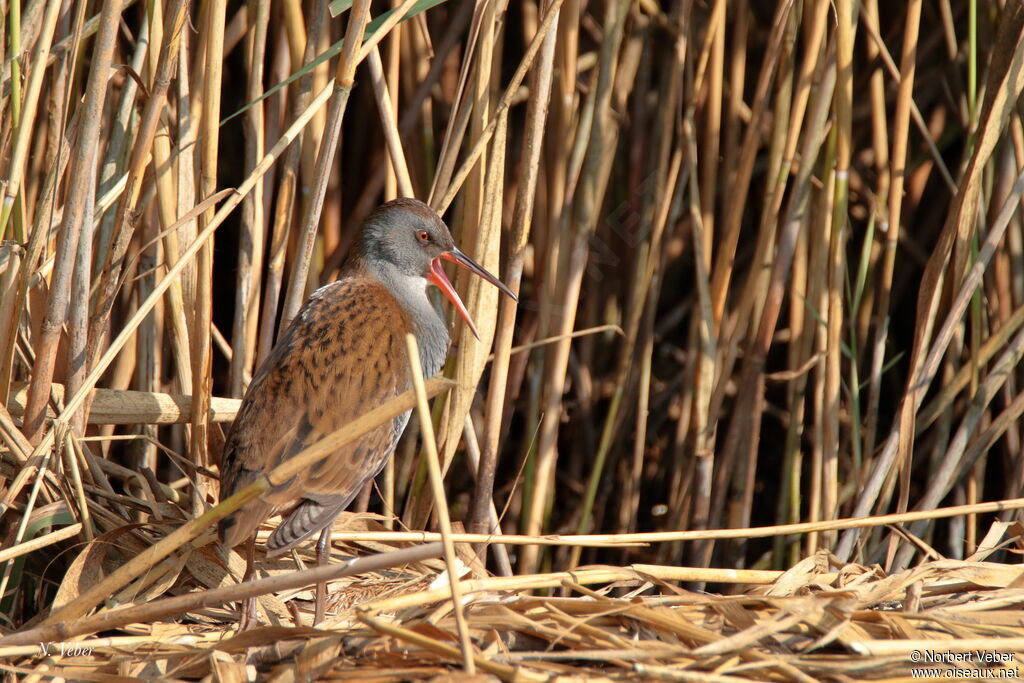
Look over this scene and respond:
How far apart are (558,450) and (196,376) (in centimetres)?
150

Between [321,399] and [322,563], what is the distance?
0.39 metres

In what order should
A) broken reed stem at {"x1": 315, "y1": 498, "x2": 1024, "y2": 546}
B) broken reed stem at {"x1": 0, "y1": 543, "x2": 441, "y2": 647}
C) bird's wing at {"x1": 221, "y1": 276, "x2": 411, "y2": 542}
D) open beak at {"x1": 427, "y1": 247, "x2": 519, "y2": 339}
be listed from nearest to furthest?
broken reed stem at {"x1": 0, "y1": 543, "x2": 441, "y2": 647} < broken reed stem at {"x1": 315, "y1": 498, "x2": 1024, "y2": 546} < bird's wing at {"x1": 221, "y1": 276, "x2": 411, "y2": 542} < open beak at {"x1": 427, "y1": 247, "x2": 519, "y2": 339}

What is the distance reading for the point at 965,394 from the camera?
318 cm

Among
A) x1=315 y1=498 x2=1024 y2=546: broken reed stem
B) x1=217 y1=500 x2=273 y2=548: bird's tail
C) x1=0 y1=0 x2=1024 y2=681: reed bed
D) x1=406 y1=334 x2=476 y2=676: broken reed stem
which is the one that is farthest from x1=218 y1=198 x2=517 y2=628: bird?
x1=406 y1=334 x2=476 y2=676: broken reed stem

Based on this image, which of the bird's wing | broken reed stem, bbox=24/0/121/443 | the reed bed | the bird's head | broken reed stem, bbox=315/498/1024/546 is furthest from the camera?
the bird's head

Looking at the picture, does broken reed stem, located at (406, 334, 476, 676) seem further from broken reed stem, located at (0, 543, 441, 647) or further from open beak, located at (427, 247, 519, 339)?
open beak, located at (427, 247, 519, 339)

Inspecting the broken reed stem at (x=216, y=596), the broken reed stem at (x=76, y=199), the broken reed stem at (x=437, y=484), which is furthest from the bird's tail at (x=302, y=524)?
the broken reed stem at (x=437, y=484)

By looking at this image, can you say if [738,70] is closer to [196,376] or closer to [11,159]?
[196,376]

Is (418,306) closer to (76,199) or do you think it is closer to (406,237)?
(406,237)

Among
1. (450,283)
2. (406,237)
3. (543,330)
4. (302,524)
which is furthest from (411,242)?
(302,524)

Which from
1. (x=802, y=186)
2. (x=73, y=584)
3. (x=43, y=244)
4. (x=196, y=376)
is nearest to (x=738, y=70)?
(x=802, y=186)

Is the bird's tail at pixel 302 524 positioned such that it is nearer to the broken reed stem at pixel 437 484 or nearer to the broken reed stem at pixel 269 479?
the broken reed stem at pixel 269 479

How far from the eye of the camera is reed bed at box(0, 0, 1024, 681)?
1.96 meters

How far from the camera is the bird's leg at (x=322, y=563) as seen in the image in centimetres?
233
